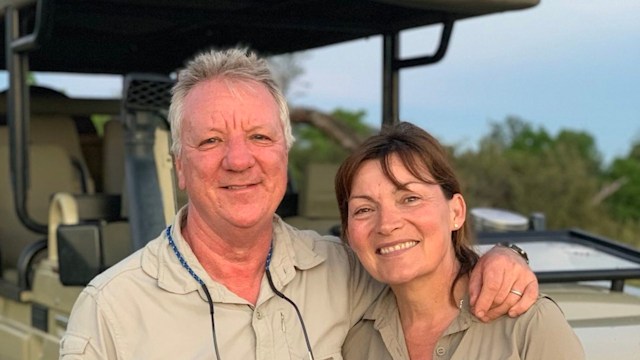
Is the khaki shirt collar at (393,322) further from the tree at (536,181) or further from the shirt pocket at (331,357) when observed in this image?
the tree at (536,181)

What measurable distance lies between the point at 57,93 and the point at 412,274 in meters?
3.74

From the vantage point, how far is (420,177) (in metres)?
2.22

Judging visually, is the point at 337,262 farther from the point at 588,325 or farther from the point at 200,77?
the point at 588,325

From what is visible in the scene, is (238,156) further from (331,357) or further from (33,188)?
(33,188)

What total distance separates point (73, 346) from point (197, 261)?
0.34m

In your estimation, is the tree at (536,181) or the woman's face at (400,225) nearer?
the woman's face at (400,225)

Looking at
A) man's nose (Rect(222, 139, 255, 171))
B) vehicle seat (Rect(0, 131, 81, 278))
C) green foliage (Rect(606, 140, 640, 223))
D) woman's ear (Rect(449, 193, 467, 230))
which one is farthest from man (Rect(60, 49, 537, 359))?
green foliage (Rect(606, 140, 640, 223))

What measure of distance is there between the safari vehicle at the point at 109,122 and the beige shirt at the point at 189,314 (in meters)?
0.72

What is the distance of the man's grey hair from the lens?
A: 232 cm

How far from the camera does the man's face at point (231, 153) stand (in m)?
2.25

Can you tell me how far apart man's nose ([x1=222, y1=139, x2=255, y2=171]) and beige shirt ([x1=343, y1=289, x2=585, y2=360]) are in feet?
1.56

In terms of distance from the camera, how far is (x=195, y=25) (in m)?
4.30

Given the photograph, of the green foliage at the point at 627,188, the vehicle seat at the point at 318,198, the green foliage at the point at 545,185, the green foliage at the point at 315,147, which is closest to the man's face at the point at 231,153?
the vehicle seat at the point at 318,198

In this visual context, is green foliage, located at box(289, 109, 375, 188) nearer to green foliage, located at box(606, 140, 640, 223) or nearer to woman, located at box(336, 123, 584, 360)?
green foliage, located at box(606, 140, 640, 223)
